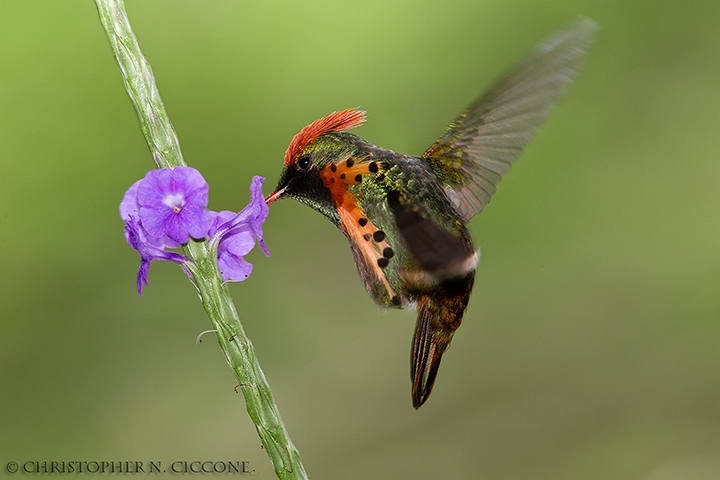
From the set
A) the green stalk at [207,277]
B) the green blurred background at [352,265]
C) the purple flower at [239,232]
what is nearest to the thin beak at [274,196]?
the purple flower at [239,232]

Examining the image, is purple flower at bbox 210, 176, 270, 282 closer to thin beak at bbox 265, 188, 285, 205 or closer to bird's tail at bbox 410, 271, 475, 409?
thin beak at bbox 265, 188, 285, 205

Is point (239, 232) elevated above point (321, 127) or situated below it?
below

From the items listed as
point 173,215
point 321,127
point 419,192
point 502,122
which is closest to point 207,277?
point 173,215

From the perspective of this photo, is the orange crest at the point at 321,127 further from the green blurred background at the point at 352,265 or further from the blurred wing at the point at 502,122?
the green blurred background at the point at 352,265

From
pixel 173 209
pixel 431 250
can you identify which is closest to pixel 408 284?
pixel 431 250

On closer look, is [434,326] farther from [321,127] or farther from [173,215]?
[173,215]

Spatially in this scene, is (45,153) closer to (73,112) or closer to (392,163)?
(73,112)
